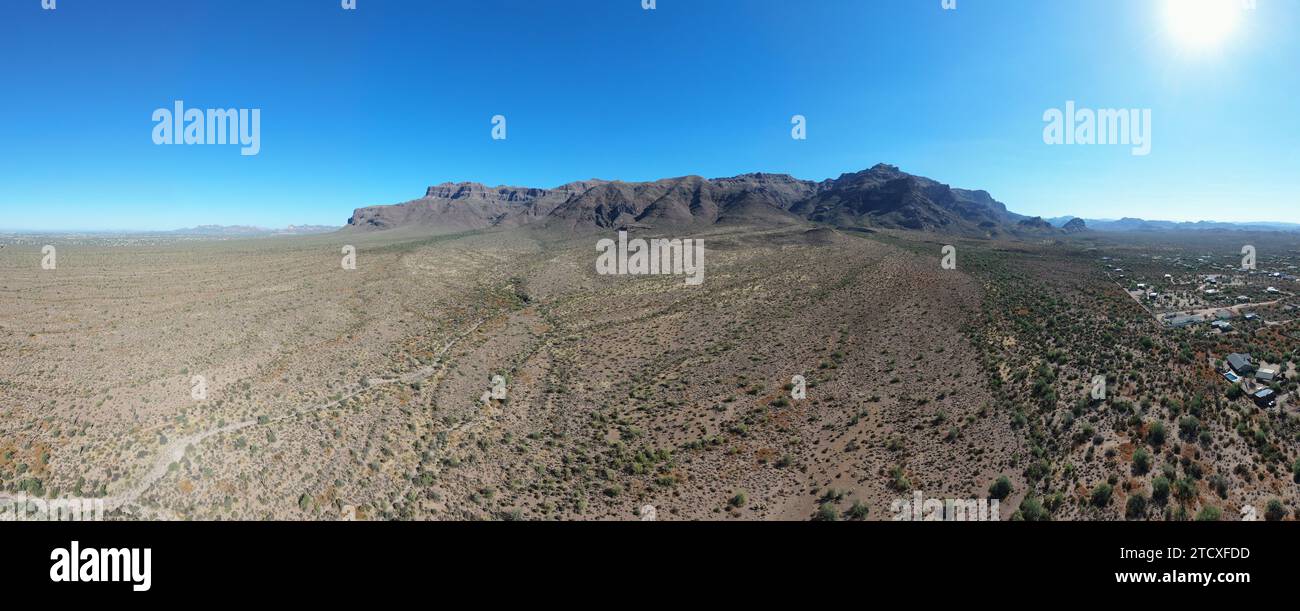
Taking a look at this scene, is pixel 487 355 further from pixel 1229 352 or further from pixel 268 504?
pixel 1229 352

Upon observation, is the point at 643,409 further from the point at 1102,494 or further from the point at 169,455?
the point at 169,455

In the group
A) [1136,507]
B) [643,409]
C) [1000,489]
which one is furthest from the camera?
[643,409]

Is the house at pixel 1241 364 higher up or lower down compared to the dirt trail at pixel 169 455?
higher up

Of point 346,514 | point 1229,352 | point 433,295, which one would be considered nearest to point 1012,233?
point 1229,352

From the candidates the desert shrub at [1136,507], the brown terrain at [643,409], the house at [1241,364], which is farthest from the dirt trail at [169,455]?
the house at [1241,364]

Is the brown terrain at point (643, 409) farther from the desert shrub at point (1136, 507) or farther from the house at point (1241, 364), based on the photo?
the house at point (1241, 364)

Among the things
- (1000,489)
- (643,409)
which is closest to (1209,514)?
(1000,489)

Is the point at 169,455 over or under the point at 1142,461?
under

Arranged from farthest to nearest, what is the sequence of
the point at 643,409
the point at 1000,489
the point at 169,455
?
the point at 643,409, the point at 169,455, the point at 1000,489
